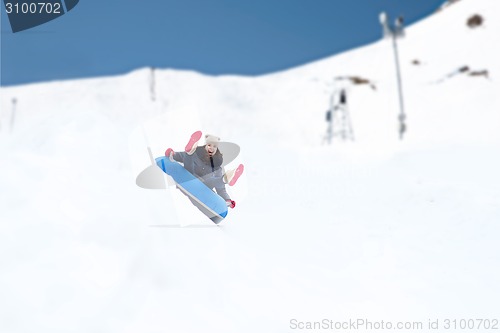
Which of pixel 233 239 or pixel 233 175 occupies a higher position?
pixel 233 175

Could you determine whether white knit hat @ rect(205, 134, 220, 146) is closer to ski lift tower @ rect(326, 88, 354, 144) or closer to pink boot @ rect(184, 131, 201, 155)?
pink boot @ rect(184, 131, 201, 155)

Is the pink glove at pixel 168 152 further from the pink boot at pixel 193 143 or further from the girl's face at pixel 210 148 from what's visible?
the girl's face at pixel 210 148

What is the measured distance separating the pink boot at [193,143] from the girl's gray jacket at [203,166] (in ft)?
0.16

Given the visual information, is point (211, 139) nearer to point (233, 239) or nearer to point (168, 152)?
point (168, 152)

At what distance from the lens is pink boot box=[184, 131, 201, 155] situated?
5.05 metres

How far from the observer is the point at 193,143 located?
5.09 metres

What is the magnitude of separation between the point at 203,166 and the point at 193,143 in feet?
1.15

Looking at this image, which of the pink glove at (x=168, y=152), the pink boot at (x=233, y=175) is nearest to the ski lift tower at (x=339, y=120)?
the pink boot at (x=233, y=175)

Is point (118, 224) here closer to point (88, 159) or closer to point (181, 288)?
point (181, 288)

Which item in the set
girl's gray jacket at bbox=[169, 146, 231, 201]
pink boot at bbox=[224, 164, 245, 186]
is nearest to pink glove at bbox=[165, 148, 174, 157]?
girl's gray jacket at bbox=[169, 146, 231, 201]

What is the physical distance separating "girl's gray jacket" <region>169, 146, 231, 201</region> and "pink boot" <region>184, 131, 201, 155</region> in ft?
0.16

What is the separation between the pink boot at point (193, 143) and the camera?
5.05 metres

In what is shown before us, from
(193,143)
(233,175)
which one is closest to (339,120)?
(233,175)

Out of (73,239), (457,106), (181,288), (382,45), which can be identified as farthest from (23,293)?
(382,45)
